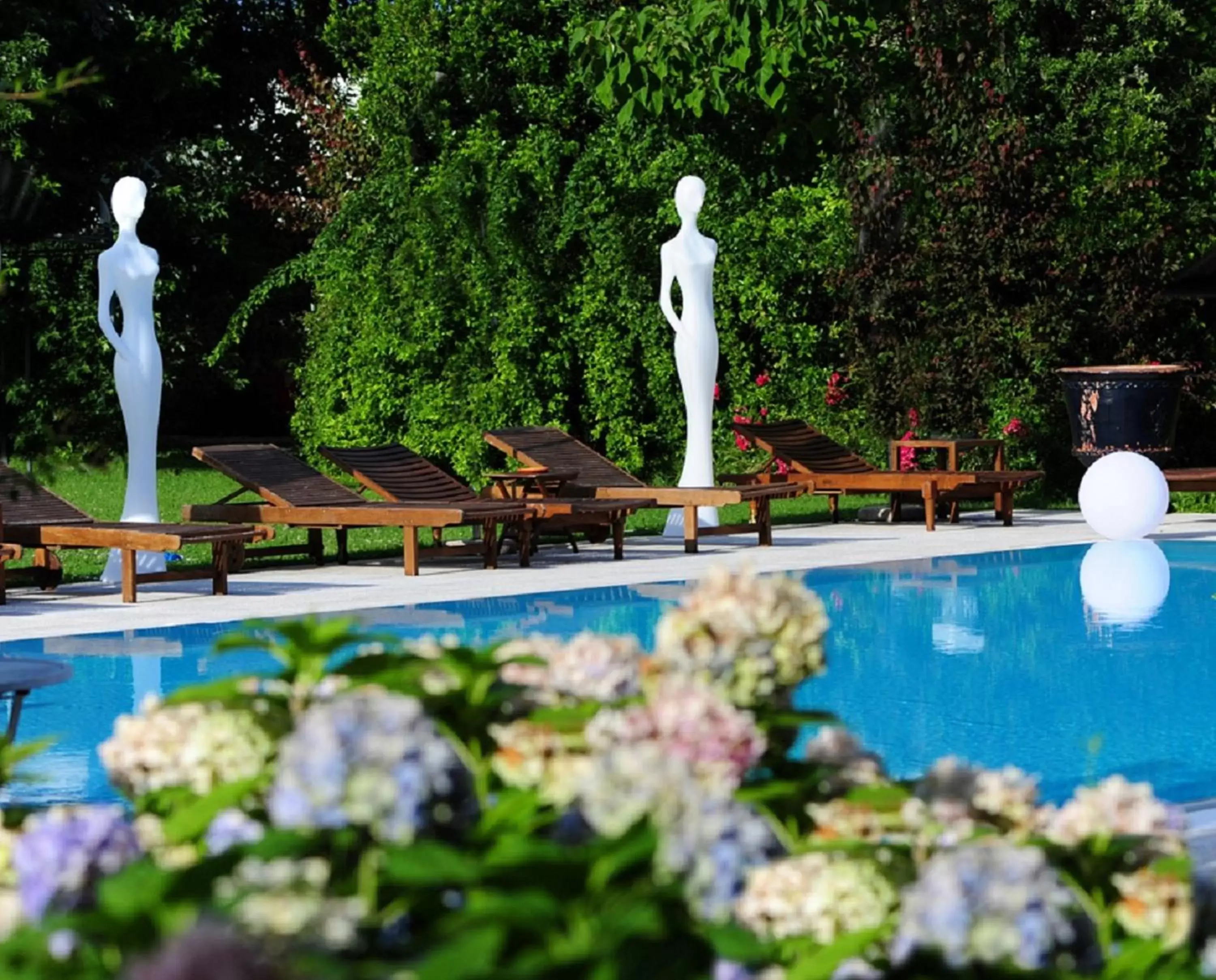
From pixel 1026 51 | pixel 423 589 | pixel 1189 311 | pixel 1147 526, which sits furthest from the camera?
pixel 1026 51

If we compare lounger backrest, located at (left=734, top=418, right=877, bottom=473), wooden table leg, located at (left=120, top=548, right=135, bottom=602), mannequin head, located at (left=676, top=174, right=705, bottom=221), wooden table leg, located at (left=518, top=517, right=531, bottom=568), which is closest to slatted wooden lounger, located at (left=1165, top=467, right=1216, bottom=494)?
lounger backrest, located at (left=734, top=418, right=877, bottom=473)

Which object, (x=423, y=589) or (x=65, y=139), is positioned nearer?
(x=423, y=589)

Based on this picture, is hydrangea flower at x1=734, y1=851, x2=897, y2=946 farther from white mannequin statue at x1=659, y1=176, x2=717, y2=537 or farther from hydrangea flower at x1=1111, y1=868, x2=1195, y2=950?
white mannequin statue at x1=659, y1=176, x2=717, y2=537

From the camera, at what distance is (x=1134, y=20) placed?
20547 mm

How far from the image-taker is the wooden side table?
52.9 feet

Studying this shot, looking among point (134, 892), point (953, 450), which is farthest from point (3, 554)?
point (134, 892)

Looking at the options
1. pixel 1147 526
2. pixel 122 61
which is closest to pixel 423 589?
pixel 1147 526

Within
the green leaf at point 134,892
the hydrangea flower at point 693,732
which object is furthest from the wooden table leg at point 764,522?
the green leaf at point 134,892

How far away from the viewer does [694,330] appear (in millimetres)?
15078

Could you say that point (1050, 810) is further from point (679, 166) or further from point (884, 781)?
point (679, 166)

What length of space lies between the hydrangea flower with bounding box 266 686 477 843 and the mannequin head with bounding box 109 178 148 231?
11189mm

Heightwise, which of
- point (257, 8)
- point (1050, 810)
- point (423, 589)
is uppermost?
point (257, 8)

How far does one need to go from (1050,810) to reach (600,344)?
16.4 metres

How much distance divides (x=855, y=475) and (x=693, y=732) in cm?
1387
